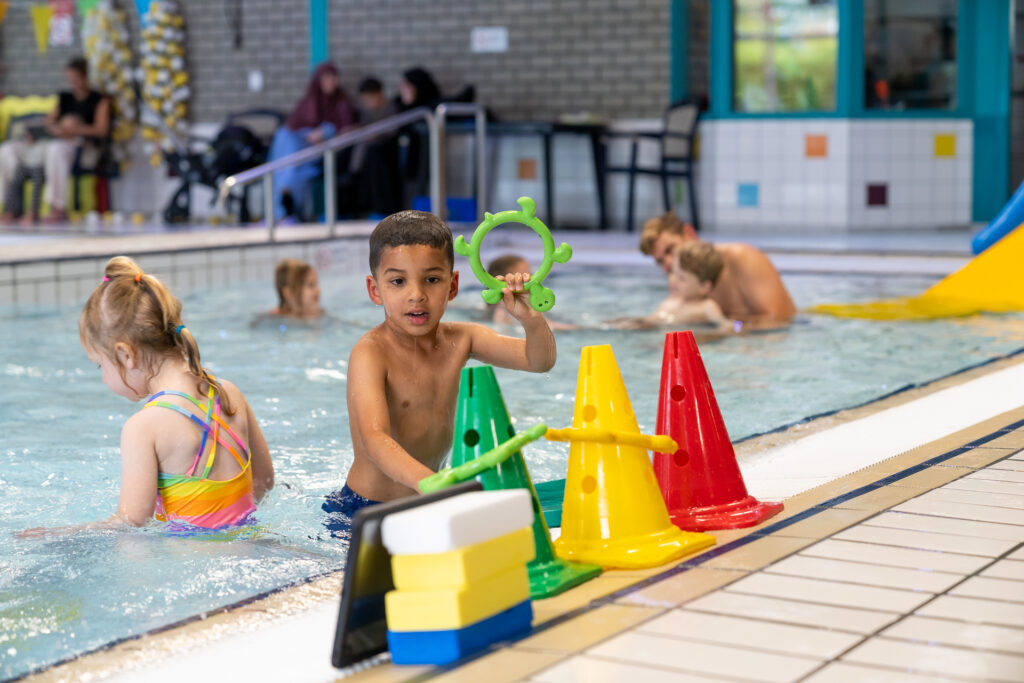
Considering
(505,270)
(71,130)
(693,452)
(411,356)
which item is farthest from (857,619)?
(71,130)

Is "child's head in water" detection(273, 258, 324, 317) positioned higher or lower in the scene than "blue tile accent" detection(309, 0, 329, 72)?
lower

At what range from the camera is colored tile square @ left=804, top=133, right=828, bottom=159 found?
1091 cm

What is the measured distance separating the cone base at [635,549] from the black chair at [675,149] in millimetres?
9022

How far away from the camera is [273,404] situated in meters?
4.75

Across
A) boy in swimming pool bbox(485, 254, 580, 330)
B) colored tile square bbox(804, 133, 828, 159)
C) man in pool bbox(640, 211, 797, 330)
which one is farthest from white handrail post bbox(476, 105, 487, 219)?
man in pool bbox(640, 211, 797, 330)

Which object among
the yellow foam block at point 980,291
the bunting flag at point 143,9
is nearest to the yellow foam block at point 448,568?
the yellow foam block at point 980,291

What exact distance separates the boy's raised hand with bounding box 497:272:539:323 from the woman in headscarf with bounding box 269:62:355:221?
9449 mm

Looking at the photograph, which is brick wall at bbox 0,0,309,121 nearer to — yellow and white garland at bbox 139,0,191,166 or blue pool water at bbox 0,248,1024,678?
yellow and white garland at bbox 139,0,191,166

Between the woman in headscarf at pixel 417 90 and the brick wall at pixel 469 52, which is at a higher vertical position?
the brick wall at pixel 469 52

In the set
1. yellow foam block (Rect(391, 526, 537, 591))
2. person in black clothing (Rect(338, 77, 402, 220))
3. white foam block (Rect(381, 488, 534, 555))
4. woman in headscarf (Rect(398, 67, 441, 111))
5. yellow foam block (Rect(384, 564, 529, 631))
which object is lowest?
yellow foam block (Rect(384, 564, 529, 631))

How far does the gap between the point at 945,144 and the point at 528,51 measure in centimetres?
373

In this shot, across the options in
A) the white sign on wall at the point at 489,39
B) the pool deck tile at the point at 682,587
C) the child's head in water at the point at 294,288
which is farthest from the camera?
the white sign on wall at the point at 489,39

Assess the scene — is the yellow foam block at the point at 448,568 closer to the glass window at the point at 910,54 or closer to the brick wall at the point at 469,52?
the glass window at the point at 910,54

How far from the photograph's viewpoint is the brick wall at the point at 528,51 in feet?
38.0
